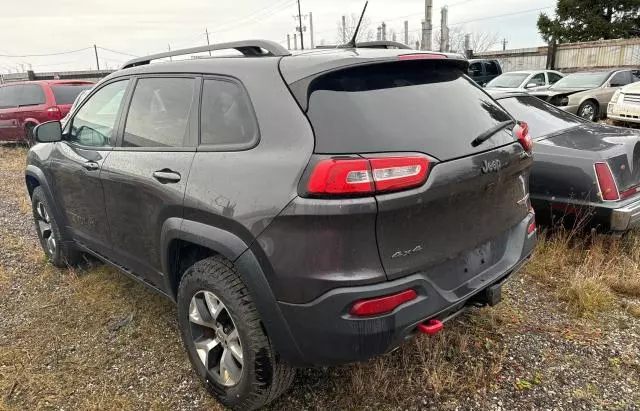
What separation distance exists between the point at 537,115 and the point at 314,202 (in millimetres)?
3968

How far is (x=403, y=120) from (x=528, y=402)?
1.66m

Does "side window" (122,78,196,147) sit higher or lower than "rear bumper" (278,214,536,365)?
higher

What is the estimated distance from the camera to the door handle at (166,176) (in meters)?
2.51

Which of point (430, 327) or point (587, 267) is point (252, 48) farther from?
point (587, 267)

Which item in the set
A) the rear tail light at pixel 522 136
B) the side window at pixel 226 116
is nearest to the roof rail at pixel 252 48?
the side window at pixel 226 116

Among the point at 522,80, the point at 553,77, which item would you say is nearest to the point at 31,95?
the point at 522,80

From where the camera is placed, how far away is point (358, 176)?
1.89 m

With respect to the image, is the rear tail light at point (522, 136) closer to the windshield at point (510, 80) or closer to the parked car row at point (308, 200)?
the parked car row at point (308, 200)

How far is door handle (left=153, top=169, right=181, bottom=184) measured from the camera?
2.51 meters

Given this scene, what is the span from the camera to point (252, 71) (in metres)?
2.31

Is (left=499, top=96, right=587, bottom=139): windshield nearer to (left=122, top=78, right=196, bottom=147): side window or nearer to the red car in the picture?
(left=122, top=78, right=196, bottom=147): side window

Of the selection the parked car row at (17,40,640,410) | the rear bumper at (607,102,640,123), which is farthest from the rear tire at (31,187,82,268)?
the rear bumper at (607,102,640,123)

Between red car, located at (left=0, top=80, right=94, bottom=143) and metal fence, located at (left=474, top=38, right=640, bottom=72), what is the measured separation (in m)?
21.1

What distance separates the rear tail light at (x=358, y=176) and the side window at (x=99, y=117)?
1.93m
